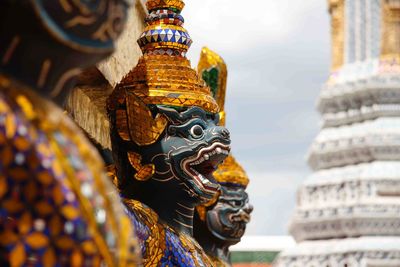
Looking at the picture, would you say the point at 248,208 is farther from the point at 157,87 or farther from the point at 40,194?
the point at 40,194

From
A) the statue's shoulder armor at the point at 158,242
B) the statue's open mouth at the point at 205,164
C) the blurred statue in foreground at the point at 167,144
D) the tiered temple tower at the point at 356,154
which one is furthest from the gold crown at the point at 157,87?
the tiered temple tower at the point at 356,154

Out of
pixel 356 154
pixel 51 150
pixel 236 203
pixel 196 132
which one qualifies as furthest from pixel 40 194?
pixel 356 154

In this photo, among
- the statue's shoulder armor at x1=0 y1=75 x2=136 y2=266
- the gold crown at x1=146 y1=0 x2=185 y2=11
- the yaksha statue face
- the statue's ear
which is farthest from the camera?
the yaksha statue face

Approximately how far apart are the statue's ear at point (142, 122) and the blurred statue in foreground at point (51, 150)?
235 centimetres

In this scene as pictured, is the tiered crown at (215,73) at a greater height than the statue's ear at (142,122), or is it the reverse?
the tiered crown at (215,73)

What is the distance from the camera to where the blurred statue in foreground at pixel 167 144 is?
3.86 meters

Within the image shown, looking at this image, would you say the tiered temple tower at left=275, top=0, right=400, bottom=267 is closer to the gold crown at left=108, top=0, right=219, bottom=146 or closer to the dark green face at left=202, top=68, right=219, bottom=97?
the dark green face at left=202, top=68, right=219, bottom=97

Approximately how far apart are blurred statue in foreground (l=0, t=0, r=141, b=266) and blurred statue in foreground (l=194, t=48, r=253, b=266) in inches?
150

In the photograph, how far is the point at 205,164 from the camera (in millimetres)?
3904

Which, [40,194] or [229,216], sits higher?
[229,216]

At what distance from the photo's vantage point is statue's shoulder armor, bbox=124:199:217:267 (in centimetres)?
372

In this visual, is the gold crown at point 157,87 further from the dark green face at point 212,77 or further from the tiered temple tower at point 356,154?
the tiered temple tower at point 356,154

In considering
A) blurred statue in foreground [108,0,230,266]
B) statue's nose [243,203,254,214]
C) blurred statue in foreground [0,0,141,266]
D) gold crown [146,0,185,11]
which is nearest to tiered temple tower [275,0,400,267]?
statue's nose [243,203,254,214]

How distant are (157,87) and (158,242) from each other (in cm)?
57
